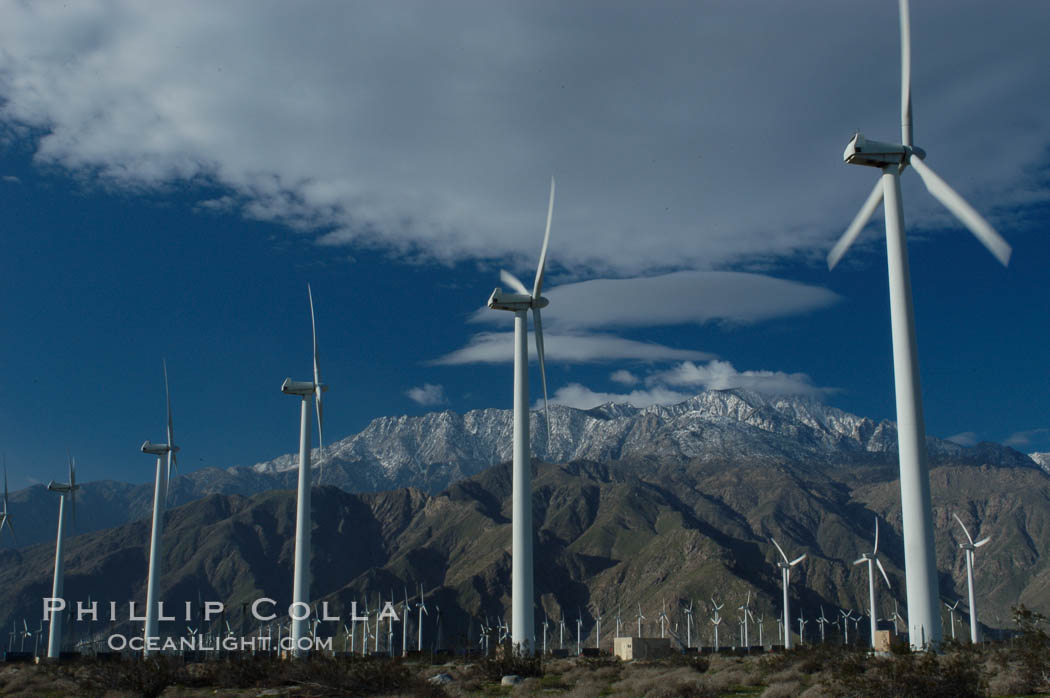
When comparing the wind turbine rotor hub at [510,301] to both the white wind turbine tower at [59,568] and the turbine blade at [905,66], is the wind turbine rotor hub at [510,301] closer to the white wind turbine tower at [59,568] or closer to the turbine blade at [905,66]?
the turbine blade at [905,66]

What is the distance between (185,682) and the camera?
41.8 meters

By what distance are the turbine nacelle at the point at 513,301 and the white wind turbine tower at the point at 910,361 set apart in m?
21.7

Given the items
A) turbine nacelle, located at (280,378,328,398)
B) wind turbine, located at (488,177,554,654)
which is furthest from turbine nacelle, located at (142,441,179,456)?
wind turbine, located at (488,177,554,654)

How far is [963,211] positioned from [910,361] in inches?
267

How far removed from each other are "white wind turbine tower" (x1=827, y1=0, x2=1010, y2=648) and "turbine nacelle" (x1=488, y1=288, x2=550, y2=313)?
71.3 feet

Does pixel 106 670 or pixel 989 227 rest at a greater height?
pixel 989 227

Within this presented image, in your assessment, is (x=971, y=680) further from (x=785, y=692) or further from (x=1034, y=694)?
(x=785, y=692)

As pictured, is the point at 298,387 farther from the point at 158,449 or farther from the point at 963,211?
the point at 963,211

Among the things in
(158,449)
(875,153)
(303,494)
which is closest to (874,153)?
(875,153)

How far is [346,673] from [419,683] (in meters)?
3.23

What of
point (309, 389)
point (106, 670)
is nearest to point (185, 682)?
point (106, 670)

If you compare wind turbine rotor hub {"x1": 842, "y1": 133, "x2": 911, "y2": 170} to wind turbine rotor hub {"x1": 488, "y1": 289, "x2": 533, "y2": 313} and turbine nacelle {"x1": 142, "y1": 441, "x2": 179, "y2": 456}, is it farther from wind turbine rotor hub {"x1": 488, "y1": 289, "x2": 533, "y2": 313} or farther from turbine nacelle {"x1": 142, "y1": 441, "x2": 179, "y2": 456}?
turbine nacelle {"x1": 142, "y1": 441, "x2": 179, "y2": 456}

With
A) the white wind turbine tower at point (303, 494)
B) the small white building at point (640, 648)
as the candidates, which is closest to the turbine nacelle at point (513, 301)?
the white wind turbine tower at point (303, 494)

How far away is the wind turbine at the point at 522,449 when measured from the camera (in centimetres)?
4794
